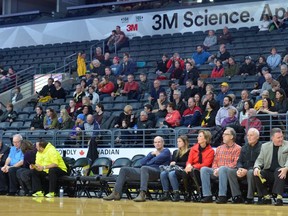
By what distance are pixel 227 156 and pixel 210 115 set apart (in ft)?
9.20

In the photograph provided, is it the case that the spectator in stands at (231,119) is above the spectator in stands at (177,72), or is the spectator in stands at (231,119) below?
below

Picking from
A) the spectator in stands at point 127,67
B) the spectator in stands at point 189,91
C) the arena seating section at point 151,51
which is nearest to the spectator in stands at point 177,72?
the arena seating section at point 151,51

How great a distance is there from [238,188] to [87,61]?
12.6m

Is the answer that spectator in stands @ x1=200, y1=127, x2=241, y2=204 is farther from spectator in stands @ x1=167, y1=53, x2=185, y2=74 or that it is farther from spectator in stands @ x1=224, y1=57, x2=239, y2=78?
spectator in stands @ x1=167, y1=53, x2=185, y2=74

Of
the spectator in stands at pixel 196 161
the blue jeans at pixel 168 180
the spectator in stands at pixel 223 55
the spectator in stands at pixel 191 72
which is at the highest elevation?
the spectator in stands at pixel 223 55

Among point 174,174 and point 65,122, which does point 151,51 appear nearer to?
point 65,122

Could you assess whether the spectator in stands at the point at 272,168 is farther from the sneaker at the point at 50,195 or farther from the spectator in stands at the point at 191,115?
the sneaker at the point at 50,195

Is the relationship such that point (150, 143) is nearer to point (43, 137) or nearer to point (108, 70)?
point (43, 137)

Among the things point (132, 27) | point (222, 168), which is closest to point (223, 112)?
point (222, 168)

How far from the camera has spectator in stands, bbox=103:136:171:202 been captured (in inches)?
430

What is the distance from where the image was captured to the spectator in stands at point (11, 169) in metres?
13.1


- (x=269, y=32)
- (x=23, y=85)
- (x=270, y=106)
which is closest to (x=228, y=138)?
(x=270, y=106)

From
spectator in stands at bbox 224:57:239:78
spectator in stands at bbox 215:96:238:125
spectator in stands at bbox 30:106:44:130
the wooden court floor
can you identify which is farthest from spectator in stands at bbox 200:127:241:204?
spectator in stands at bbox 30:106:44:130

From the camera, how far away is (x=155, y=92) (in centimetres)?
1606
